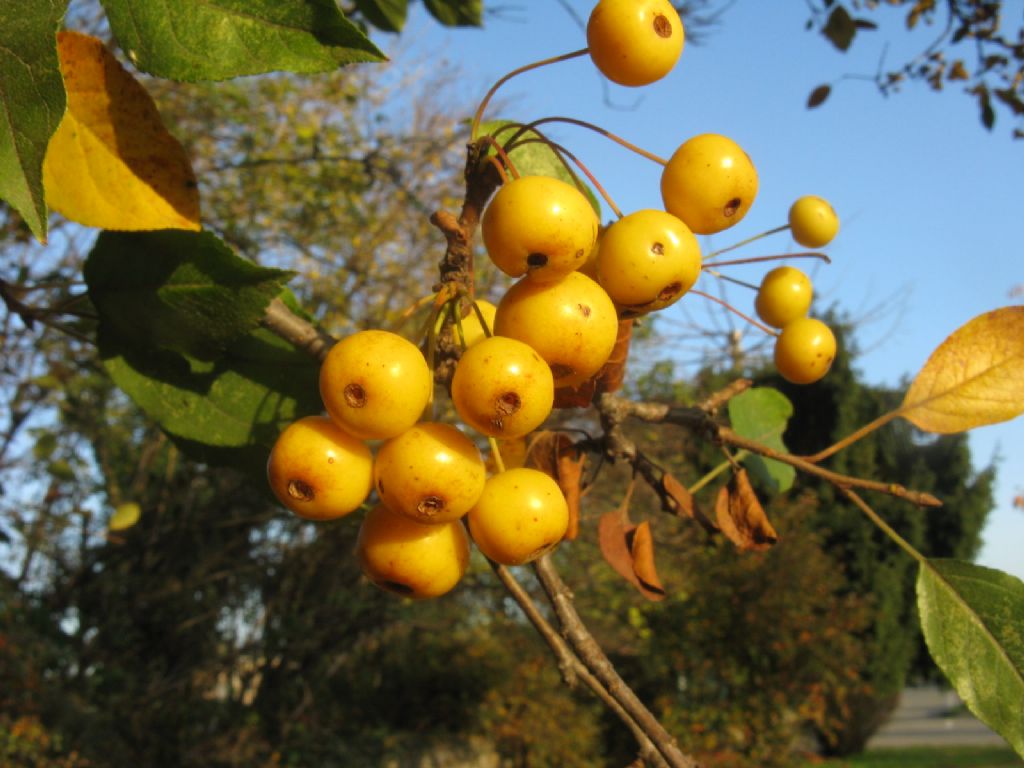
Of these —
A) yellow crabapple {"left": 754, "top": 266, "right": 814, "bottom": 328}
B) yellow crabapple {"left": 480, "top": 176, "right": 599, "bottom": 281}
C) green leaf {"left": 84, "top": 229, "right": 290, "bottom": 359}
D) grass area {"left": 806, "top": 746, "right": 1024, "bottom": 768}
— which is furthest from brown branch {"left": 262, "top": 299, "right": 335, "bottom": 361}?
grass area {"left": 806, "top": 746, "right": 1024, "bottom": 768}

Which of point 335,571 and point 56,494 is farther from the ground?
point 56,494

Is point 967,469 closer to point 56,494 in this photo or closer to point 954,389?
point 56,494

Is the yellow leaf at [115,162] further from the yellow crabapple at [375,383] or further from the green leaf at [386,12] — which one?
the green leaf at [386,12]

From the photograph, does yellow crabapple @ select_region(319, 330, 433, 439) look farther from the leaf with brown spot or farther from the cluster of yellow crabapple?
the leaf with brown spot

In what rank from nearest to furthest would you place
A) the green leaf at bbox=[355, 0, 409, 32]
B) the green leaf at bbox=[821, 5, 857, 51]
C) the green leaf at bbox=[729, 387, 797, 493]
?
the green leaf at bbox=[729, 387, 797, 493], the green leaf at bbox=[355, 0, 409, 32], the green leaf at bbox=[821, 5, 857, 51]

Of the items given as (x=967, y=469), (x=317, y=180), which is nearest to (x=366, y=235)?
(x=317, y=180)

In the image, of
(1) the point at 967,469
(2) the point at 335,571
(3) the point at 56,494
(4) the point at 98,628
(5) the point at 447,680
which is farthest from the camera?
(1) the point at 967,469
